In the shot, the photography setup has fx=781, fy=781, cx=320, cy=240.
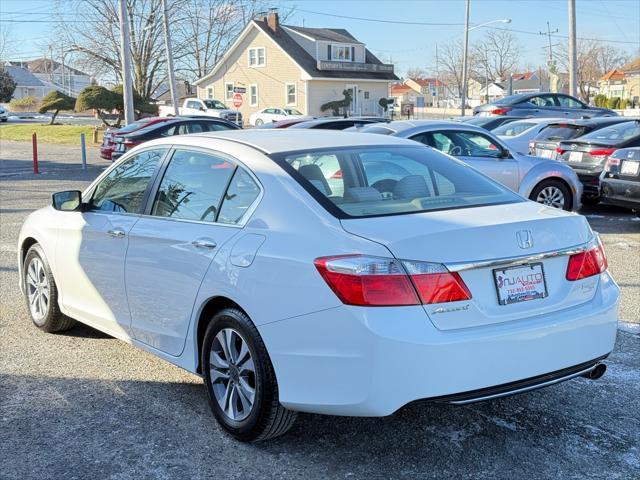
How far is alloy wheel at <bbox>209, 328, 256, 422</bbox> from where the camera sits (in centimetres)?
391

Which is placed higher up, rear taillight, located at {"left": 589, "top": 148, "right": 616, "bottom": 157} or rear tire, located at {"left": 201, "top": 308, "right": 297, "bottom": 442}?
rear taillight, located at {"left": 589, "top": 148, "right": 616, "bottom": 157}

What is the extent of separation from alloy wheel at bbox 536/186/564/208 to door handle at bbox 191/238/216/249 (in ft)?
26.0

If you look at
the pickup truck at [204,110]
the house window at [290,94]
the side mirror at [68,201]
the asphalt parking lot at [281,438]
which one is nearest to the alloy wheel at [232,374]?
the asphalt parking lot at [281,438]

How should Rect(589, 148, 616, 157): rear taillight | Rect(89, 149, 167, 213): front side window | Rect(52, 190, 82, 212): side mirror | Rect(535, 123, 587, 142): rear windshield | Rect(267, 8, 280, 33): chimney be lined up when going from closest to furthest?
1. Rect(89, 149, 167, 213): front side window
2. Rect(52, 190, 82, 212): side mirror
3. Rect(589, 148, 616, 157): rear taillight
4. Rect(535, 123, 587, 142): rear windshield
5. Rect(267, 8, 280, 33): chimney

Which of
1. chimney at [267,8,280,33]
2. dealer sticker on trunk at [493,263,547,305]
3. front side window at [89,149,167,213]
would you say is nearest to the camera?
dealer sticker on trunk at [493,263,547,305]

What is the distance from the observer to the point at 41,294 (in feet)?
19.4

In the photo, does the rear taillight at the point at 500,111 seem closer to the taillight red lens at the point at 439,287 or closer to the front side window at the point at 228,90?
the taillight red lens at the point at 439,287

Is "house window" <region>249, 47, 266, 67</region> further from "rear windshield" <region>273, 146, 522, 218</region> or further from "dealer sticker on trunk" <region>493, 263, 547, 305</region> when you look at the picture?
"dealer sticker on trunk" <region>493, 263, 547, 305</region>

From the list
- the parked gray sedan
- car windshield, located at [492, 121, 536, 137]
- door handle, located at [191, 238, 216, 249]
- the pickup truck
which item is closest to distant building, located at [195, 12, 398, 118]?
the pickup truck

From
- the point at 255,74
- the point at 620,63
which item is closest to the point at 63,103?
the point at 255,74

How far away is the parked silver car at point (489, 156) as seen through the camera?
10.5 metres

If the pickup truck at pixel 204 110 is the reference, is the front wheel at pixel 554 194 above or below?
below

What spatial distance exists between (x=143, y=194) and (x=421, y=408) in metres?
2.12

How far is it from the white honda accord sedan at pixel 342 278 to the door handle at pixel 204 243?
0.02 metres
